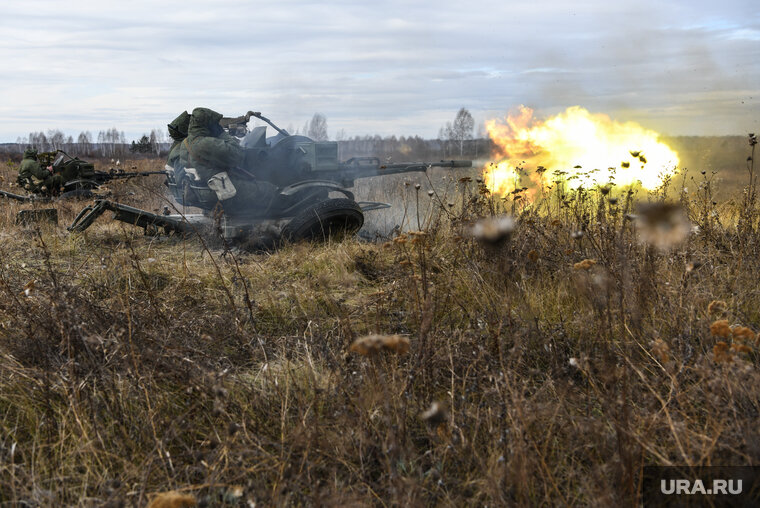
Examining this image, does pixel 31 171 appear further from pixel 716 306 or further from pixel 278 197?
pixel 716 306

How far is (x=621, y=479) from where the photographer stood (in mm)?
2152

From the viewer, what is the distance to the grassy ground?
91.4 inches

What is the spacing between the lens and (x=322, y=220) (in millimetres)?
6941

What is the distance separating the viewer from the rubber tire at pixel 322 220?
6.91 m

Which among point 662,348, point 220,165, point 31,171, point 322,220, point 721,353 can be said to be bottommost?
point 662,348

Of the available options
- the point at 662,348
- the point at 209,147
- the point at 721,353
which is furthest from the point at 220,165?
the point at 721,353

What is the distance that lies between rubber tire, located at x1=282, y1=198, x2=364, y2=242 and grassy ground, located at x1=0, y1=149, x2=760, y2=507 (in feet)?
7.10

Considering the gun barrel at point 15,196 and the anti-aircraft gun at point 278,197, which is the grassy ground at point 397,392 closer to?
the anti-aircraft gun at point 278,197

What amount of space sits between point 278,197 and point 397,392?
4989mm

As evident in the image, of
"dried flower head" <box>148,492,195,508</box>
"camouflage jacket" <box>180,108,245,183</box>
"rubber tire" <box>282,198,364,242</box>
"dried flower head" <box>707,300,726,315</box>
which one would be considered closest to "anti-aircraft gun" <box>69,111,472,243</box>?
"rubber tire" <box>282,198,364,242</box>

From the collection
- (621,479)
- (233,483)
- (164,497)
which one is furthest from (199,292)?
(621,479)

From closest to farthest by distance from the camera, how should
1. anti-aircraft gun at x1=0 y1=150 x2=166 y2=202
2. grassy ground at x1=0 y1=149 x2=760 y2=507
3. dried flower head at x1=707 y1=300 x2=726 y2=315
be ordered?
grassy ground at x1=0 y1=149 x2=760 y2=507 < dried flower head at x1=707 y1=300 x2=726 y2=315 < anti-aircraft gun at x1=0 y1=150 x2=166 y2=202

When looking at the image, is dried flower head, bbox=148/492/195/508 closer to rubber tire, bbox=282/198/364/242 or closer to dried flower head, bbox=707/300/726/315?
dried flower head, bbox=707/300/726/315

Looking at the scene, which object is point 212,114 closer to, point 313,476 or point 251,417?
point 251,417
